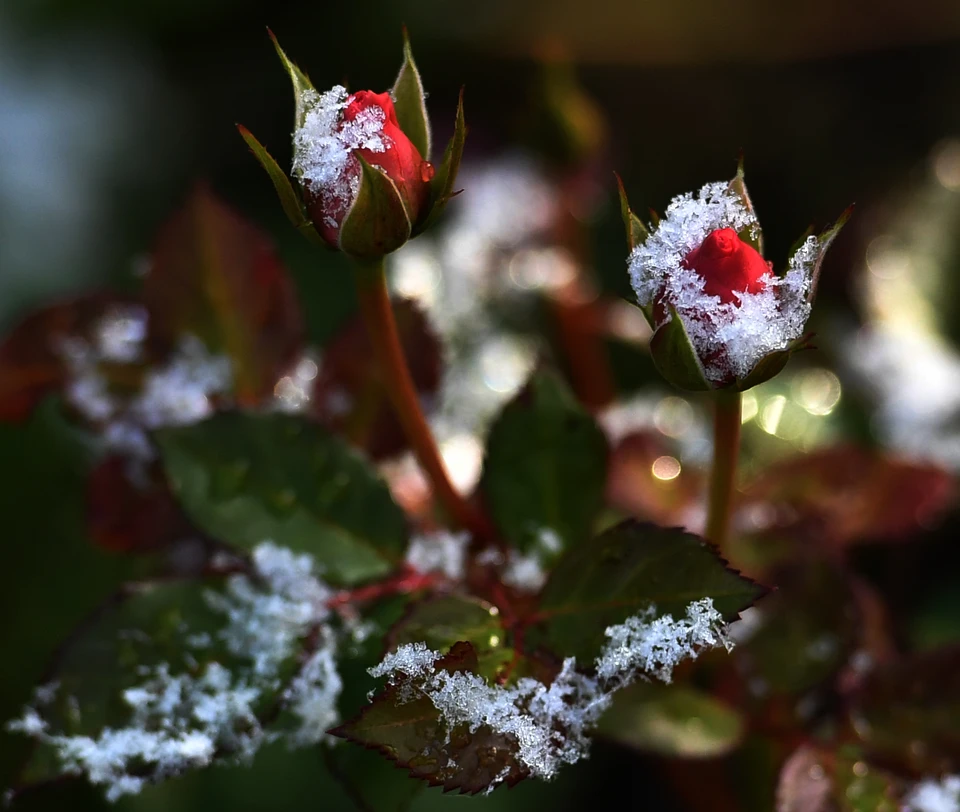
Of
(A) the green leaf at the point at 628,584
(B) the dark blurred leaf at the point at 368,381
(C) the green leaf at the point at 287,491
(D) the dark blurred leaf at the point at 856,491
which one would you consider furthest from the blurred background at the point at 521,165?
(A) the green leaf at the point at 628,584

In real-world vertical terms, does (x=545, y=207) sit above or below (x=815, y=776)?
above

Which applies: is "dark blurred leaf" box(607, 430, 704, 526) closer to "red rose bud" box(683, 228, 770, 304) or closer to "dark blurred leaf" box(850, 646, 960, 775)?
"dark blurred leaf" box(850, 646, 960, 775)

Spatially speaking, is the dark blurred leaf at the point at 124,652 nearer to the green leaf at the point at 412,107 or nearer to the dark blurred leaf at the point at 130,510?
the dark blurred leaf at the point at 130,510

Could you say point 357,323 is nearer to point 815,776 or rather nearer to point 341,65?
point 815,776

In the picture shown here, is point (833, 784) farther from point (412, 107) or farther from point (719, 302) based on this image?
point (412, 107)

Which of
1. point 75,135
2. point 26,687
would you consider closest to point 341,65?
point 75,135

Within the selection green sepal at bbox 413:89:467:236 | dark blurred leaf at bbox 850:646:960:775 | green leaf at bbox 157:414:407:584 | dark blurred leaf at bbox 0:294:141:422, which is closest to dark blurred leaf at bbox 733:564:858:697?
dark blurred leaf at bbox 850:646:960:775
